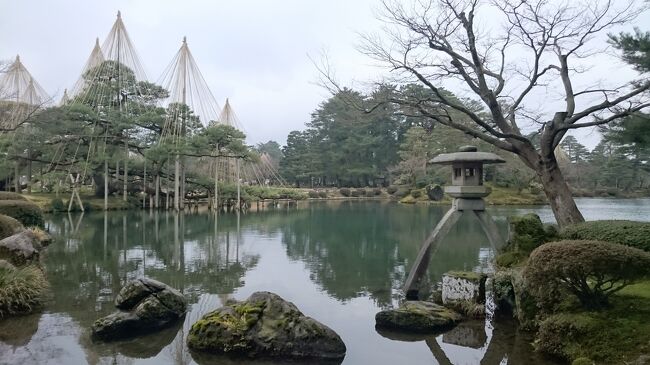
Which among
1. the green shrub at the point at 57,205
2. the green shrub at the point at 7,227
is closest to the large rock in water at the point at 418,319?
the green shrub at the point at 7,227

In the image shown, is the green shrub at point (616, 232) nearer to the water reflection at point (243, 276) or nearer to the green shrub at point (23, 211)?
the water reflection at point (243, 276)

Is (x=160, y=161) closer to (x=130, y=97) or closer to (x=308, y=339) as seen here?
(x=130, y=97)

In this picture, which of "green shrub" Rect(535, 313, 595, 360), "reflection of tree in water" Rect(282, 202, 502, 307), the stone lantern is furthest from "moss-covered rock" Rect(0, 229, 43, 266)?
"green shrub" Rect(535, 313, 595, 360)

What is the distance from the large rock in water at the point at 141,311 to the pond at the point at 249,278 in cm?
22


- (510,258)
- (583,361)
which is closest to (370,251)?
(510,258)

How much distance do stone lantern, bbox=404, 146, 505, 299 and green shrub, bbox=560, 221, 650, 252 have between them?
1.39 metres

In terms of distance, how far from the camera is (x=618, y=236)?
20.5 feet

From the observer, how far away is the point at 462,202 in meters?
7.92

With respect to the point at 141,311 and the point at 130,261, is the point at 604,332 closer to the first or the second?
the point at 141,311

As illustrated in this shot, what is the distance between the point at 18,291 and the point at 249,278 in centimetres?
427

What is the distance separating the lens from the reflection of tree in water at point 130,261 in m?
7.84

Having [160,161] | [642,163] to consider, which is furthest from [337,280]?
[642,163]

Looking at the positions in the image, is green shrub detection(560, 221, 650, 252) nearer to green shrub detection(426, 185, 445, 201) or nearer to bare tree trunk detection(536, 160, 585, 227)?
bare tree trunk detection(536, 160, 585, 227)

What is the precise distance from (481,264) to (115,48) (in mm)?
28014
